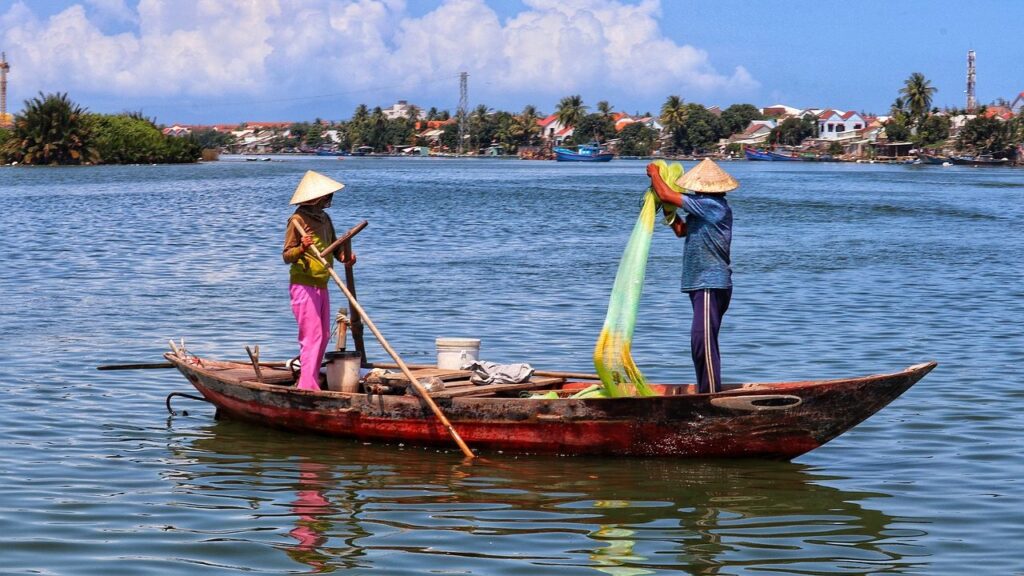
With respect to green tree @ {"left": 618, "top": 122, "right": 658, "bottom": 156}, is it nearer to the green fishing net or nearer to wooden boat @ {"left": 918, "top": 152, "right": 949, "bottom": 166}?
wooden boat @ {"left": 918, "top": 152, "right": 949, "bottom": 166}

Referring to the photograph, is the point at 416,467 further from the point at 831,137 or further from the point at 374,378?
the point at 831,137

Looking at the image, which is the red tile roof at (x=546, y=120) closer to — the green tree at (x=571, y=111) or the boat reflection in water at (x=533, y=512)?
the green tree at (x=571, y=111)

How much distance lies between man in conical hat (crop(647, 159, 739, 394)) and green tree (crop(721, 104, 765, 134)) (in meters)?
146

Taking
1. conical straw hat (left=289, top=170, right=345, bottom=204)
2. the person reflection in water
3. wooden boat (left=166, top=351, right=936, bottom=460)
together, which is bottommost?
the person reflection in water

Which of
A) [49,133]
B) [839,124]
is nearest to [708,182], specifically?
[49,133]

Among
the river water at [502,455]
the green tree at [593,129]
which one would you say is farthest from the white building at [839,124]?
the river water at [502,455]

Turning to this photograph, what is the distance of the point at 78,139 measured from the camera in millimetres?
83938

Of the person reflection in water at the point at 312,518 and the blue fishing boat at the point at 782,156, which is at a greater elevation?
the blue fishing boat at the point at 782,156

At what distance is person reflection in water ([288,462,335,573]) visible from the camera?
257 inches

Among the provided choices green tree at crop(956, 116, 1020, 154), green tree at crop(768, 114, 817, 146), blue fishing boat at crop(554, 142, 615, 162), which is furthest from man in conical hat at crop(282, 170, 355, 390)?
green tree at crop(768, 114, 817, 146)

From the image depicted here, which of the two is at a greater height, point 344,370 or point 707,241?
point 707,241

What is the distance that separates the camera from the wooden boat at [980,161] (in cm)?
10688

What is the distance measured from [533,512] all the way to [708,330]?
5.67 ft

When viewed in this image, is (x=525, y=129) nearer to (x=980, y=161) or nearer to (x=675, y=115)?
(x=675, y=115)
